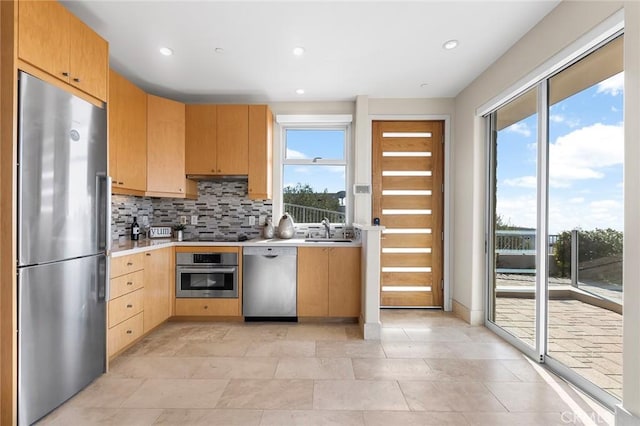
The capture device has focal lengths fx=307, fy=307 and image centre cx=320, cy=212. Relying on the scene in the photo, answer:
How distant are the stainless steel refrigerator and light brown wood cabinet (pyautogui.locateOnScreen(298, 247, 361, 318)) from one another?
1.79 m

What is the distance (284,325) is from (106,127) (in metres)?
2.41

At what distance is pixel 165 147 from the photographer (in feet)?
11.2

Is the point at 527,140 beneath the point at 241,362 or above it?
Answer: above

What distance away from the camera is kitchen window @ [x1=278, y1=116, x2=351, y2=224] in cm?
402

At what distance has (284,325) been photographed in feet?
10.8

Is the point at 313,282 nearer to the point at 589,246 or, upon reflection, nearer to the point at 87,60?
the point at 589,246

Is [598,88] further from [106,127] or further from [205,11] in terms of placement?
[106,127]

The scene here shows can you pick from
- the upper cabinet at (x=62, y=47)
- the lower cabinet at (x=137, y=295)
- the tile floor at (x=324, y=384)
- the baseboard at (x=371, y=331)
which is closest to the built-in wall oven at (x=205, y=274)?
the lower cabinet at (x=137, y=295)

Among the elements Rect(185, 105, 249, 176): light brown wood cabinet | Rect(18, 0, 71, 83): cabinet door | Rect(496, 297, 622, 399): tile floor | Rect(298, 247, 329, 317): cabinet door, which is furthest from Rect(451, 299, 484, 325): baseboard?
Rect(18, 0, 71, 83): cabinet door

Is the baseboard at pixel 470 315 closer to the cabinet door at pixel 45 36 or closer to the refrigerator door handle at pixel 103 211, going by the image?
the refrigerator door handle at pixel 103 211

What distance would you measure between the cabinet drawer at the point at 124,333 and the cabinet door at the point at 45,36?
186 centimetres

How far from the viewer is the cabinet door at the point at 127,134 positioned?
2.79 meters

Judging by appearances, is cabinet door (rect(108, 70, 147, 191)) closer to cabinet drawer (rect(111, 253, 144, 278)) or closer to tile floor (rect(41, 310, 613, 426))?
cabinet drawer (rect(111, 253, 144, 278))

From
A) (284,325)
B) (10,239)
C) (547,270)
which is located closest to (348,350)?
(284,325)
